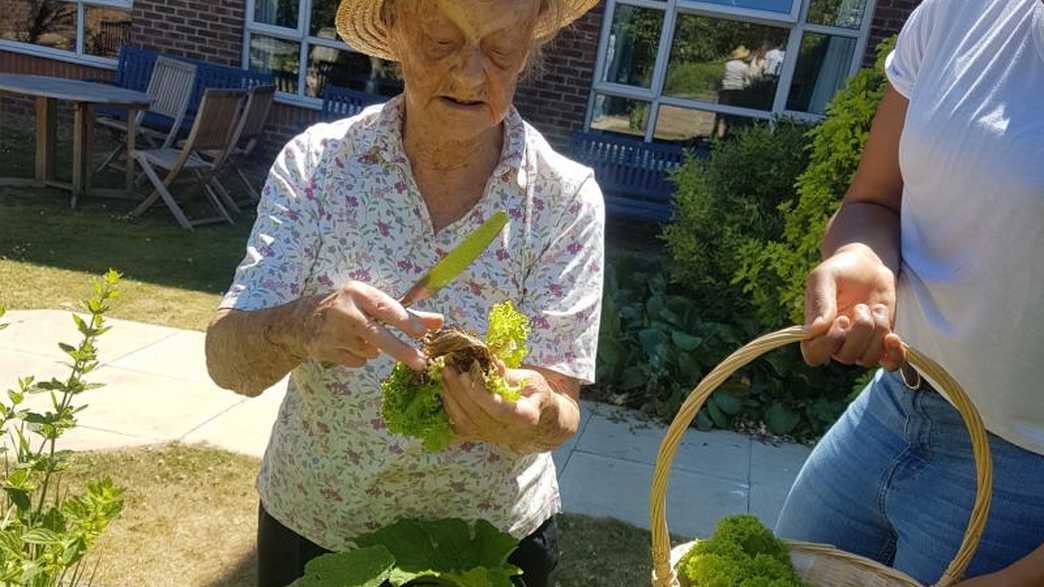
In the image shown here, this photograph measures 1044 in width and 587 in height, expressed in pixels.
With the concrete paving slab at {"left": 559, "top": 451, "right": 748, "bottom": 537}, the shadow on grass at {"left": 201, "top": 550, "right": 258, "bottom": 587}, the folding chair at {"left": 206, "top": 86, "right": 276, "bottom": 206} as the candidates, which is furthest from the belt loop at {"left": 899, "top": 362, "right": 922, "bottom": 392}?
the folding chair at {"left": 206, "top": 86, "right": 276, "bottom": 206}

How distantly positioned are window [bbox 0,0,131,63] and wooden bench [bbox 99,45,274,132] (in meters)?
0.71

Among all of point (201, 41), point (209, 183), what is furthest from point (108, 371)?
point (201, 41)

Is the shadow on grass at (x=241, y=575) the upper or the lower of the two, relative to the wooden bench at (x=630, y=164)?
lower

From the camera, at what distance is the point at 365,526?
1.61 m

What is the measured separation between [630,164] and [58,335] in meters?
5.22

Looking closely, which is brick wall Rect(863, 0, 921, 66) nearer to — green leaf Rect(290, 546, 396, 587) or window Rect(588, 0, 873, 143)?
window Rect(588, 0, 873, 143)

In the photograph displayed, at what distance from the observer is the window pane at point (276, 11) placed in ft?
31.5

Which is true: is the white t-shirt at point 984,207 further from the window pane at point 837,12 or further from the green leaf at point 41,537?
the window pane at point 837,12

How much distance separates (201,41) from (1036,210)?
9.77 m

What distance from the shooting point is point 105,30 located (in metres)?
10.3

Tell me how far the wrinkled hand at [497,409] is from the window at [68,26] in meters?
10.2

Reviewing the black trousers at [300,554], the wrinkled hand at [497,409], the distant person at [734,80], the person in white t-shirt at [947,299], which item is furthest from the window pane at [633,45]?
the wrinkled hand at [497,409]

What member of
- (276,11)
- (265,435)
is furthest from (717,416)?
(276,11)

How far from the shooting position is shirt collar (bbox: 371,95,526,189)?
5.24ft
